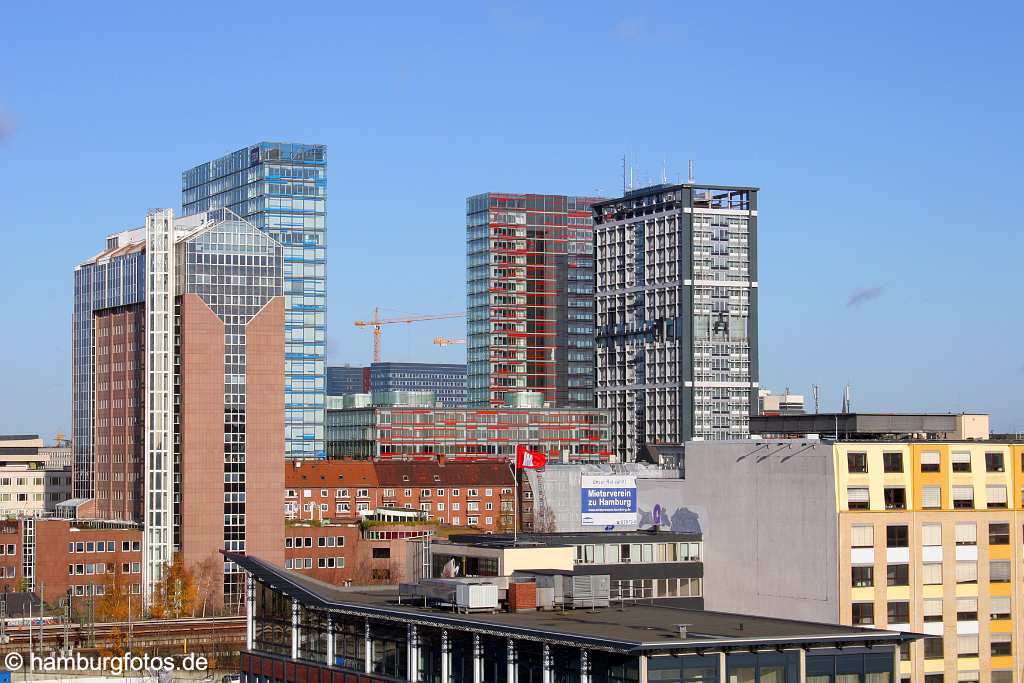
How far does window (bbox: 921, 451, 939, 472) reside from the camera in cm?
11319

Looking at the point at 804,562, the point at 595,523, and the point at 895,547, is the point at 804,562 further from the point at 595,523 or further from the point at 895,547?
the point at 595,523

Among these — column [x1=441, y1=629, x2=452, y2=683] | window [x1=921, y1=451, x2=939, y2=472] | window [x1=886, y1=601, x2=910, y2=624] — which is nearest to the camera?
column [x1=441, y1=629, x2=452, y2=683]

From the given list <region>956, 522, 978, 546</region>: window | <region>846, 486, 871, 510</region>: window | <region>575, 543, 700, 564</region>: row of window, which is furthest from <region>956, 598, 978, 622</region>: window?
<region>575, 543, 700, 564</region>: row of window

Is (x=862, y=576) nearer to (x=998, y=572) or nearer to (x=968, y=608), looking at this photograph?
(x=968, y=608)

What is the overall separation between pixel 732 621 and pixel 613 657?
513 inches

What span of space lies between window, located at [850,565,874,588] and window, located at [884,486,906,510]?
4.45 metres

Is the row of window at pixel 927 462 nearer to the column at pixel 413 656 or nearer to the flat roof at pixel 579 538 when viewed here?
the flat roof at pixel 579 538

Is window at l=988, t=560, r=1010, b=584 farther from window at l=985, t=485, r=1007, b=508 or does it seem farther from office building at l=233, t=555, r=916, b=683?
office building at l=233, t=555, r=916, b=683

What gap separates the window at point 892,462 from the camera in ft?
370

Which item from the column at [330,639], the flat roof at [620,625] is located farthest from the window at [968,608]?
the column at [330,639]

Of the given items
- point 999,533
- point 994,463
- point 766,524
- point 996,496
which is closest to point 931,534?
point 999,533

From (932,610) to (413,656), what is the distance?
4379 centimetres

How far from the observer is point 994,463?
115 metres
